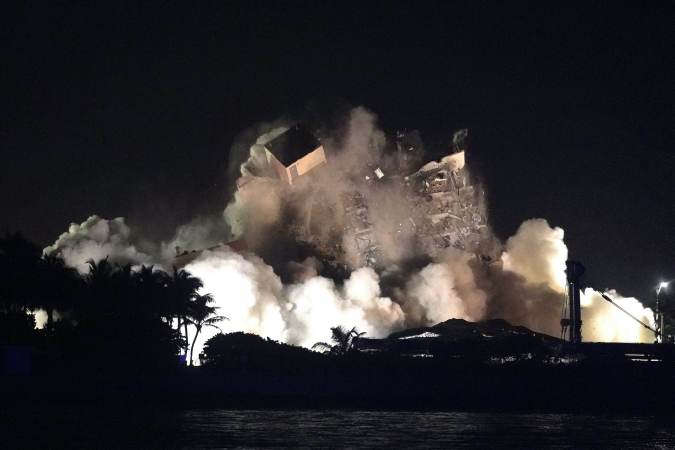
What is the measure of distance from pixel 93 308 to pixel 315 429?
104 feet

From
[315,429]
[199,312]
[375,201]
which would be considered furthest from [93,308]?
[375,201]

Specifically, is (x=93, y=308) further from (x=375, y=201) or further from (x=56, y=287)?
(x=375, y=201)

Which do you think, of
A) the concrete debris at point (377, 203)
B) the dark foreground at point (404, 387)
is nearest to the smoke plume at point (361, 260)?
the concrete debris at point (377, 203)

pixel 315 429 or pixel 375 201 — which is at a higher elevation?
pixel 375 201

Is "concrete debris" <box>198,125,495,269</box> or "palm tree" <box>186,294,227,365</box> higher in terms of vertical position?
"concrete debris" <box>198,125,495,269</box>

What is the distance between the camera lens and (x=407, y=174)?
130625 mm

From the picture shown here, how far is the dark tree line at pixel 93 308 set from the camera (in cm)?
7456

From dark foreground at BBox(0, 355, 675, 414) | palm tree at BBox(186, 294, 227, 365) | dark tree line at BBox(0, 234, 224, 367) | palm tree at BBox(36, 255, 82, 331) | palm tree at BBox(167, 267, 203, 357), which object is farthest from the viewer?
palm tree at BBox(186, 294, 227, 365)

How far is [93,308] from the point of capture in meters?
79.4

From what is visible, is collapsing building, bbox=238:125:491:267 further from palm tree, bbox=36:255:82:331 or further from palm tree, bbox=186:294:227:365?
palm tree, bbox=36:255:82:331

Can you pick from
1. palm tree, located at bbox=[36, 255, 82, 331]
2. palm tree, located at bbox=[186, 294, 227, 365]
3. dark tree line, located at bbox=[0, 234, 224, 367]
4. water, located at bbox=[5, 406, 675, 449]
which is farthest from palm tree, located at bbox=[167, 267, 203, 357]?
water, located at bbox=[5, 406, 675, 449]

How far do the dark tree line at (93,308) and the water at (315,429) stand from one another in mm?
10463

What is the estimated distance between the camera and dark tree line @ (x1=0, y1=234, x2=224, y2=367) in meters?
74.6

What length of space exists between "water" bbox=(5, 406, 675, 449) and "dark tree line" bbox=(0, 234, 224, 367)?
10.5m
